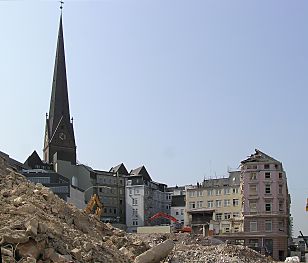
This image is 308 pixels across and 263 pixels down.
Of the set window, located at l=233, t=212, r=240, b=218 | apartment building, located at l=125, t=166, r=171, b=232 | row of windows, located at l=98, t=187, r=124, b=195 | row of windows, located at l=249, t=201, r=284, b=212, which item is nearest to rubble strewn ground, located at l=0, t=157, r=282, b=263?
row of windows, located at l=249, t=201, r=284, b=212

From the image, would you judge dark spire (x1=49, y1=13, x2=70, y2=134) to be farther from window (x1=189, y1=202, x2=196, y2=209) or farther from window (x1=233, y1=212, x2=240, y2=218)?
window (x1=233, y1=212, x2=240, y2=218)

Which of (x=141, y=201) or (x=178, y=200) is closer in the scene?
(x=141, y=201)

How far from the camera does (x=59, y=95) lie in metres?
120

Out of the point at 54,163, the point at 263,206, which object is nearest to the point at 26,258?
the point at 263,206

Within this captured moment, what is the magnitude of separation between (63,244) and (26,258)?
10.5 feet

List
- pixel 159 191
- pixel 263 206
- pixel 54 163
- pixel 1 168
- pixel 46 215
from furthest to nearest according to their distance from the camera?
1. pixel 159 191
2. pixel 54 163
3. pixel 263 206
4. pixel 1 168
5. pixel 46 215

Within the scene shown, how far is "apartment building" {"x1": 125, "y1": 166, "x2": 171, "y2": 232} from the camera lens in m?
110

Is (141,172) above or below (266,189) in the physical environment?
above

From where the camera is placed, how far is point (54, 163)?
376 ft

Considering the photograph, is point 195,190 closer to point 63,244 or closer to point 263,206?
point 263,206

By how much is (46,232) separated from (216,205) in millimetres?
73774

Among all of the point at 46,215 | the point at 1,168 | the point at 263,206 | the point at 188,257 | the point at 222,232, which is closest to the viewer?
the point at 46,215

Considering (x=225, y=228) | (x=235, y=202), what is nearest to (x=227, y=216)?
(x=235, y=202)

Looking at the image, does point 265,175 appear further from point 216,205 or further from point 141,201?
point 141,201
